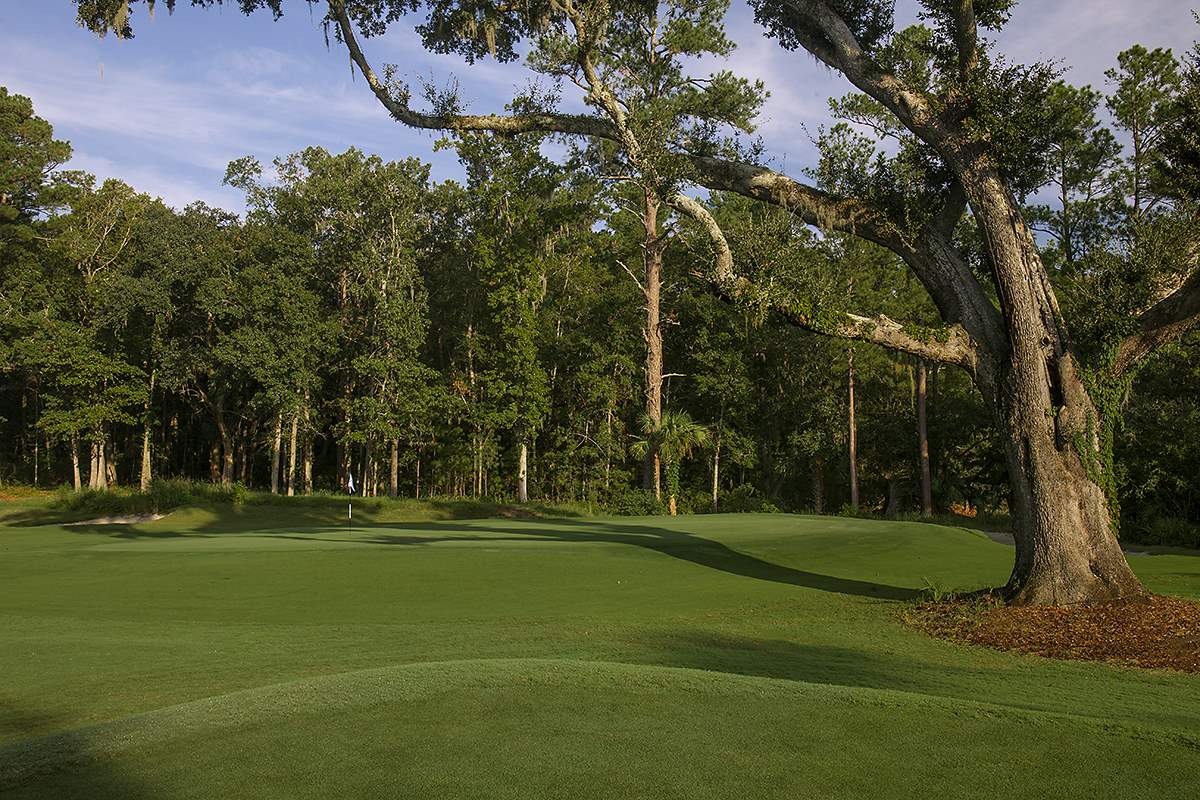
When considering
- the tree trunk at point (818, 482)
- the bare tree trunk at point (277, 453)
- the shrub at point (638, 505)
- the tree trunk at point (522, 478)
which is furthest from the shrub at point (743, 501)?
the bare tree trunk at point (277, 453)

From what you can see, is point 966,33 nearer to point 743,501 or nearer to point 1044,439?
point 1044,439

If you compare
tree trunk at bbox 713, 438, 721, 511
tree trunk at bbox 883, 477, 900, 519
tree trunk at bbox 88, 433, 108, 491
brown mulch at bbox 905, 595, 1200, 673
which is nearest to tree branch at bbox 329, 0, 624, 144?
brown mulch at bbox 905, 595, 1200, 673

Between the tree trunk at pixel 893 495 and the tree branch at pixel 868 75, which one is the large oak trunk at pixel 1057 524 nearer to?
the tree branch at pixel 868 75

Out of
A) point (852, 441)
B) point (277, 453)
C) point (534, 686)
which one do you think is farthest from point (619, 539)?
point (277, 453)

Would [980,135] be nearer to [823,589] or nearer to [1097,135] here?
[823,589]

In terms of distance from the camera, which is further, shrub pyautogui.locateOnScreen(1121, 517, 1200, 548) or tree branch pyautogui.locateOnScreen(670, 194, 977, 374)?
shrub pyautogui.locateOnScreen(1121, 517, 1200, 548)

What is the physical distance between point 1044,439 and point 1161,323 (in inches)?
82.1

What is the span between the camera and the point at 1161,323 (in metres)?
11.8

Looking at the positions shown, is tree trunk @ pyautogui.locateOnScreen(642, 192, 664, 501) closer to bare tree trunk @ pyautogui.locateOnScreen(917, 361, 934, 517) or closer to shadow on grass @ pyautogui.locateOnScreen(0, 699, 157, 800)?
bare tree trunk @ pyautogui.locateOnScreen(917, 361, 934, 517)

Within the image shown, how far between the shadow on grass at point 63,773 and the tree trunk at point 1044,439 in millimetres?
10697

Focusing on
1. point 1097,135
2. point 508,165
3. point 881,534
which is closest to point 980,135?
point 881,534

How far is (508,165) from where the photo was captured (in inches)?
1724

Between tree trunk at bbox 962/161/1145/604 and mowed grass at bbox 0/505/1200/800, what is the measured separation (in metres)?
2.23

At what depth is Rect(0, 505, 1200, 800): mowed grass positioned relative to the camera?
4383mm
